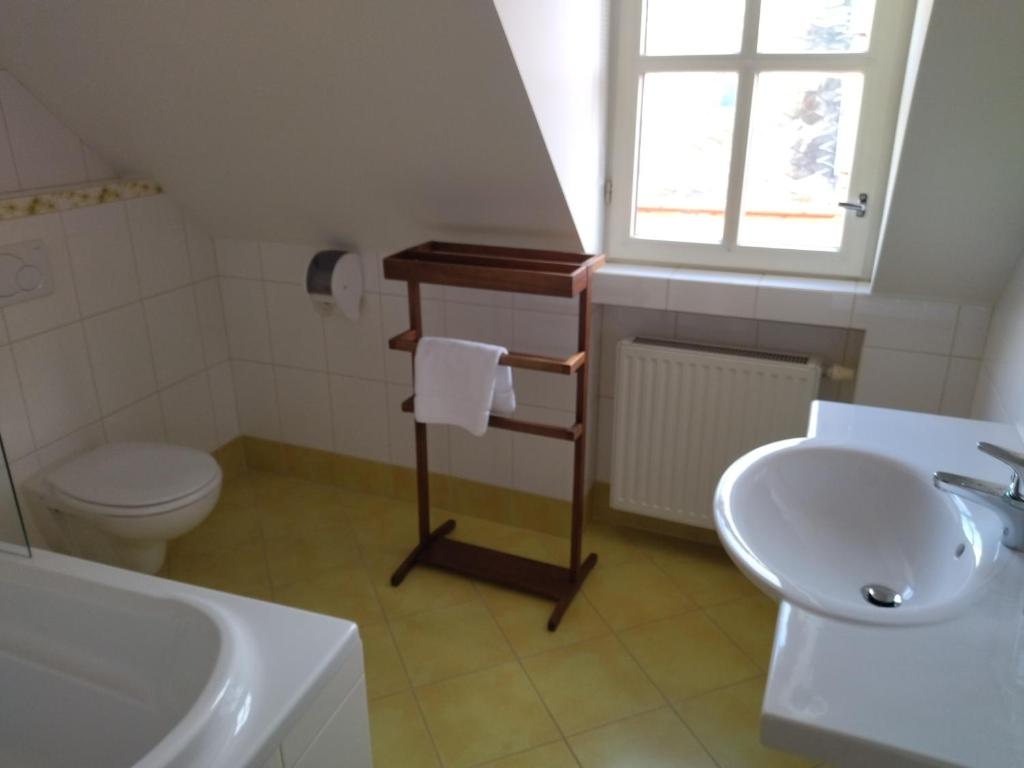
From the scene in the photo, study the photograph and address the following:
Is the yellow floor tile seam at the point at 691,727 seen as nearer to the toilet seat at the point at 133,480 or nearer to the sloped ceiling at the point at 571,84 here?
the sloped ceiling at the point at 571,84

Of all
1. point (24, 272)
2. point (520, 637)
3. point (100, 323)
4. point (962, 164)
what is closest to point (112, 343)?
point (100, 323)

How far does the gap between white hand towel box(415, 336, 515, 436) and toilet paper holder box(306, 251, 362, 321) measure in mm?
472

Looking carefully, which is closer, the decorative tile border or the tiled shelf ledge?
the tiled shelf ledge

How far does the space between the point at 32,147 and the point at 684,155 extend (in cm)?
183

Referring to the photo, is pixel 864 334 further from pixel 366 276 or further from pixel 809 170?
pixel 366 276

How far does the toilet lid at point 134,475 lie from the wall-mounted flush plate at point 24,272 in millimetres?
487

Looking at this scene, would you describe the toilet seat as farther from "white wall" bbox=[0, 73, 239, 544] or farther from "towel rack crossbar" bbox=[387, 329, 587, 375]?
"towel rack crossbar" bbox=[387, 329, 587, 375]

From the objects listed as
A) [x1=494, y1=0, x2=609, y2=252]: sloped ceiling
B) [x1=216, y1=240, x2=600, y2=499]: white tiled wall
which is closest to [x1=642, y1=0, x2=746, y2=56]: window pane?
[x1=494, y1=0, x2=609, y2=252]: sloped ceiling

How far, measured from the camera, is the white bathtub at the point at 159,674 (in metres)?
1.18

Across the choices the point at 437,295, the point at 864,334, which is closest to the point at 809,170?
→ the point at 864,334

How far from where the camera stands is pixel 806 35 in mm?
1945

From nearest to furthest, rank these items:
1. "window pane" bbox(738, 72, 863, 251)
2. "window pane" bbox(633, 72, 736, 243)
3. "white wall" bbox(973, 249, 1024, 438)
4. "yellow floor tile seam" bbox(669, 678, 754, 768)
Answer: "white wall" bbox(973, 249, 1024, 438), "yellow floor tile seam" bbox(669, 678, 754, 768), "window pane" bbox(738, 72, 863, 251), "window pane" bbox(633, 72, 736, 243)

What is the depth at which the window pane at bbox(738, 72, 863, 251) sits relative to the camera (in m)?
1.99

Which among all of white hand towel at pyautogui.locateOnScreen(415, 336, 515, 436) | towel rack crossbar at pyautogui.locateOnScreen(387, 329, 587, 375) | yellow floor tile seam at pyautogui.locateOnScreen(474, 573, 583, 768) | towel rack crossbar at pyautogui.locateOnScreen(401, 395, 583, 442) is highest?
towel rack crossbar at pyautogui.locateOnScreen(387, 329, 587, 375)
